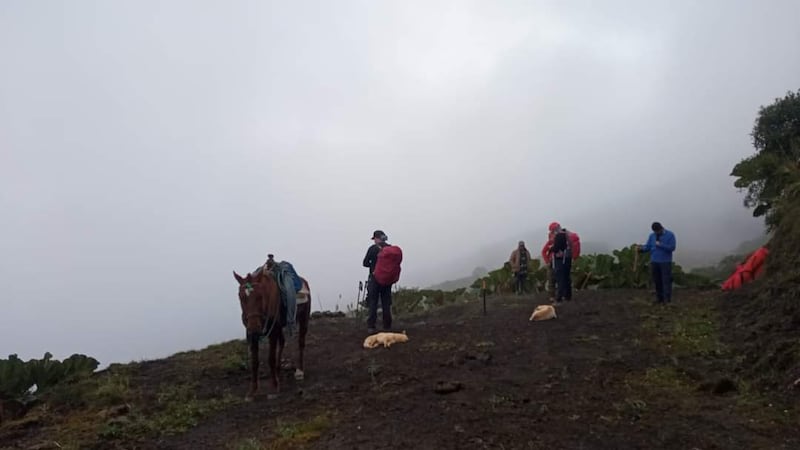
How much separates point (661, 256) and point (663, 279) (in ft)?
1.77

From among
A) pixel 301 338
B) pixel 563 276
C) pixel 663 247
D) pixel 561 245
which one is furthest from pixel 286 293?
pixel 663 247

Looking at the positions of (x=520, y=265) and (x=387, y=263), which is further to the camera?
(x=520, y=265)

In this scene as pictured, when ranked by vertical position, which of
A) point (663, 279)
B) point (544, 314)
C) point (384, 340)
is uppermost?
point (663, 279)

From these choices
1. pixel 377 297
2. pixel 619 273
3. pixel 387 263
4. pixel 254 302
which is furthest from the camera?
pixel 619 273

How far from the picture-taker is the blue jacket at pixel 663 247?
1318 cm

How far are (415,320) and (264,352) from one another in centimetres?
415

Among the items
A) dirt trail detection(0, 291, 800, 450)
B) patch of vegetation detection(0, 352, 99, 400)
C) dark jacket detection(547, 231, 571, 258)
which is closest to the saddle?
dirt trail detection(0, 291, 800, 450)

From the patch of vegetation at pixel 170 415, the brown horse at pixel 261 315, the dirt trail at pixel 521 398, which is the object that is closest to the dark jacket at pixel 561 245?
the dirt trail at pixel 521 398

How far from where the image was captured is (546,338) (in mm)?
11125

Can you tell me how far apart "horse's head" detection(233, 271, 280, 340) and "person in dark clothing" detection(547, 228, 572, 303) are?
7557 mm

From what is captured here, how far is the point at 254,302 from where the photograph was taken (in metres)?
8.72

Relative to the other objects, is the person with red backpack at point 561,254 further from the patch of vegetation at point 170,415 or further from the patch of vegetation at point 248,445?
the patch of vegetation at point 248,445

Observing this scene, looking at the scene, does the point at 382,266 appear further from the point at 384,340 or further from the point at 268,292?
the point at 268,292

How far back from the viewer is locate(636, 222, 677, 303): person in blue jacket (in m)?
13.2
